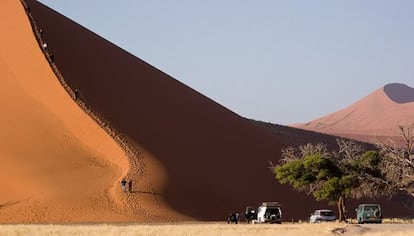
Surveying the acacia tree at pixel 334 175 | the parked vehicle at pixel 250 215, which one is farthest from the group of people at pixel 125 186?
the acacia tree at pixel 334 175

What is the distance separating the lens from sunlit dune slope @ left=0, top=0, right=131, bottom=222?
1731 inches

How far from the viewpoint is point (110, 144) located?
164 ft

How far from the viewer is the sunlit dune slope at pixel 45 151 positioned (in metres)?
44.0

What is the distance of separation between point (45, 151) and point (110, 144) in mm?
4100

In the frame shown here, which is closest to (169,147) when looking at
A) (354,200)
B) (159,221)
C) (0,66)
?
(159,221)

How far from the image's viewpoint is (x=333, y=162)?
5062cm

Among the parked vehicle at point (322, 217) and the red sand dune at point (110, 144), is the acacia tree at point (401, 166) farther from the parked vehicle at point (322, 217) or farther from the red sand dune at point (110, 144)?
the red sand dune at point (110, 144)

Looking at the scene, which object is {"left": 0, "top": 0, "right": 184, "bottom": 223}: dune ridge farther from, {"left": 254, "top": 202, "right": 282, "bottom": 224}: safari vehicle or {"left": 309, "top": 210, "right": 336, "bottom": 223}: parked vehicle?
{"left": 309, "top": 210, "right": 336, "bottom": 223}: parked vehicle

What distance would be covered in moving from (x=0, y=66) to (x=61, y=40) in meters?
5.62

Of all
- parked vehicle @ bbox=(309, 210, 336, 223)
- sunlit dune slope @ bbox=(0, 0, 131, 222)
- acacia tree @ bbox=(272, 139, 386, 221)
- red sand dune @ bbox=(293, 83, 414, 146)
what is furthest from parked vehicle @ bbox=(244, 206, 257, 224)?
red sand dune @ bbox=(293, 83, 414, 146)

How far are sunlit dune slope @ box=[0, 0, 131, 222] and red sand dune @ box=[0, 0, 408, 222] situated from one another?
0.06m

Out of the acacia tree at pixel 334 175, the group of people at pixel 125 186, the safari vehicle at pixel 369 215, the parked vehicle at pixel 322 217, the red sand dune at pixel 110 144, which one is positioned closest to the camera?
the safari vehicle at pixel 369 215

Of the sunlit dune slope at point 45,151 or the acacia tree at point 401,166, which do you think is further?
the sunlit dune slope at point 45,151

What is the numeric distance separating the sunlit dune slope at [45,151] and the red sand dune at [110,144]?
0.06 metres
